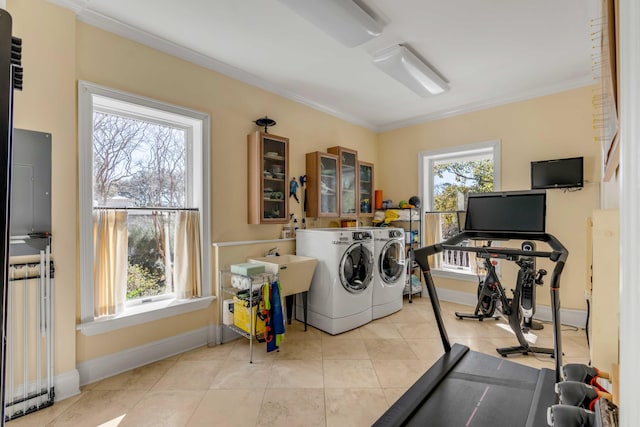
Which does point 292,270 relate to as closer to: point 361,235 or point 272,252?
point 272,252

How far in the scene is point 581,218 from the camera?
3.55m

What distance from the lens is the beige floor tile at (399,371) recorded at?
95.6 inches

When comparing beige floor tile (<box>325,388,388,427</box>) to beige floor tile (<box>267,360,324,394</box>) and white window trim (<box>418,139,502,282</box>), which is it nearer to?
beige floor tile (<box>267,360,324,394</box>)

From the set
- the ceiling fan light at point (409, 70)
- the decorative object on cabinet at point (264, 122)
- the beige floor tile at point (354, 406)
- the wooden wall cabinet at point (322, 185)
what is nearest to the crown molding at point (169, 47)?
the decorative object on cabinet at point (264, 122)

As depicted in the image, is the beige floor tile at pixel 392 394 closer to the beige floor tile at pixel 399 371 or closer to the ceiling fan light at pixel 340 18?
the beige floor tile at pixel 399 371

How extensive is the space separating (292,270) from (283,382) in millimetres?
1154

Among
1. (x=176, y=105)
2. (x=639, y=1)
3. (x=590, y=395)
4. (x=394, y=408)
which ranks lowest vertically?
(x=394, y=408)

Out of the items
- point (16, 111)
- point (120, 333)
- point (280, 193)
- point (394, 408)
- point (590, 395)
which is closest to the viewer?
point (590, 395)

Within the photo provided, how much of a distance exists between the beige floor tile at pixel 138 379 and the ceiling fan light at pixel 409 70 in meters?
3.50

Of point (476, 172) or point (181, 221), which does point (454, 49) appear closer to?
point (476, 172)

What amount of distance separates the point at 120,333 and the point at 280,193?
2.10 m

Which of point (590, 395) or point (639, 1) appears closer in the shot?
point (639, 1)

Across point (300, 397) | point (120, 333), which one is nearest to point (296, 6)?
point (300, 397)

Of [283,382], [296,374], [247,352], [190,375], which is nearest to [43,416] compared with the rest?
[190,375]
